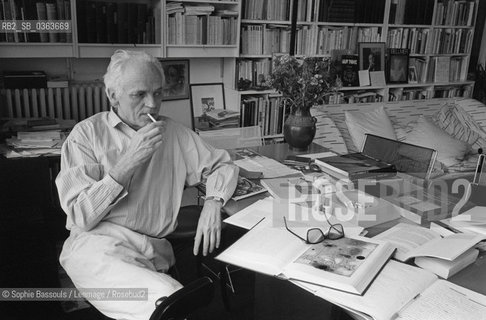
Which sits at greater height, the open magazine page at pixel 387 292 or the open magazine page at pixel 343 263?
the open magazine page at pixel 343 263

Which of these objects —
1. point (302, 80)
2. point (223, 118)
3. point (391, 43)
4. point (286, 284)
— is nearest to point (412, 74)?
point (391, 43)

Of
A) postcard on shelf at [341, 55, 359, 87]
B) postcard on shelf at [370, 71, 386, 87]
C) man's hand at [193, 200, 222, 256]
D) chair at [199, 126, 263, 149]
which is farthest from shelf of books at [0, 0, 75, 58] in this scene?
postcard on shelf at [370, 71, 386, 87]

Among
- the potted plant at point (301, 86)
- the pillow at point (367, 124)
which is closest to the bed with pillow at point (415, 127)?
the pillow at point (367, 124)

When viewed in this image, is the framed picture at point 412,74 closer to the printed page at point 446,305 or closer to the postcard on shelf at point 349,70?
the postcard on shelf at point 349,70

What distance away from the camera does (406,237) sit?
4.56 feet

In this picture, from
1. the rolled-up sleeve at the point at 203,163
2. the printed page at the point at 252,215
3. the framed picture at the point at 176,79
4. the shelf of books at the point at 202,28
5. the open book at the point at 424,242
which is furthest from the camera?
the framed picture at the point at 176,79

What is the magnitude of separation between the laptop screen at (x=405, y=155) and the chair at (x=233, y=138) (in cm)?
82

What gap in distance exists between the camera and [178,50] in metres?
3.06

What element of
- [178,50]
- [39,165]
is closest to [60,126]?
[39,165]

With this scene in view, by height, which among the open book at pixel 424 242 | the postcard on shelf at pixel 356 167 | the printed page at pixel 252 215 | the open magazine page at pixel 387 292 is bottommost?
the open magazine page at pixel 387 292

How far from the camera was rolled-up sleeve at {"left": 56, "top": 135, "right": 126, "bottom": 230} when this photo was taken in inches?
54.7

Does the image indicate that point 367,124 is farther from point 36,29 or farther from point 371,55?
point 36,29

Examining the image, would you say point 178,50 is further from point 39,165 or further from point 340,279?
point 340,279

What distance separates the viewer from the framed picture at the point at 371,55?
4016mm
